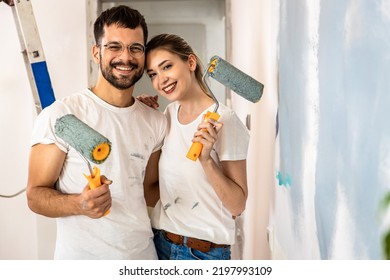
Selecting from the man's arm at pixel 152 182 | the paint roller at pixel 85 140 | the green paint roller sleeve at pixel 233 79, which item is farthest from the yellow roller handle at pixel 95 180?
the green paint roller sleeve at pixel 233 79

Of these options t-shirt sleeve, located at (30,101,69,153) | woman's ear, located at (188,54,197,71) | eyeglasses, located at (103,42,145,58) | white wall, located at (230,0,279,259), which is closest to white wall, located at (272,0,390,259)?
white wall, located at (230,0,279,259)

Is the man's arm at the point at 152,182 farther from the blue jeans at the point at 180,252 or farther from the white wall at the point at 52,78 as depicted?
the white wall at the point at 52,78

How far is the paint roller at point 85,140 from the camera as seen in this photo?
76cm

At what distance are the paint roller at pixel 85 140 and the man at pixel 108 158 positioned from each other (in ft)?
0.14

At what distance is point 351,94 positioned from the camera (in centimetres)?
59

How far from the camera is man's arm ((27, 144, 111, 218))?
82 cm

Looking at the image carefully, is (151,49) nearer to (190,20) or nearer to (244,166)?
(190,20)

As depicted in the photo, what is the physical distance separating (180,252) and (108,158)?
0.25 metres

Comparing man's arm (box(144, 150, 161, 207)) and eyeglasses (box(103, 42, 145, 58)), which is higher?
eyeglasses (box(103, 42, 145, 58))

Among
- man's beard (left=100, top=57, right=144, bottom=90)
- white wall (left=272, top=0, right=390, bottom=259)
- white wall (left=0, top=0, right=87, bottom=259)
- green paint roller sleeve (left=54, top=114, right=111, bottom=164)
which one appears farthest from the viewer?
white wall (left=0, top=0, right=87, bottom=259)

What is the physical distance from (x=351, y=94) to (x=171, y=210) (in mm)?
476

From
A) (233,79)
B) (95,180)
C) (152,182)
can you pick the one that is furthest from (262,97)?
(95,180)

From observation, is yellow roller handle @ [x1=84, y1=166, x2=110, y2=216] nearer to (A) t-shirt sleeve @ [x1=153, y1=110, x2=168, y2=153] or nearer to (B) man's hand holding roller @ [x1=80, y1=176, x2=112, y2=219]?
(B) man's hand holding roller @ [x1=80, y1=176, x2=112, y2=219]
